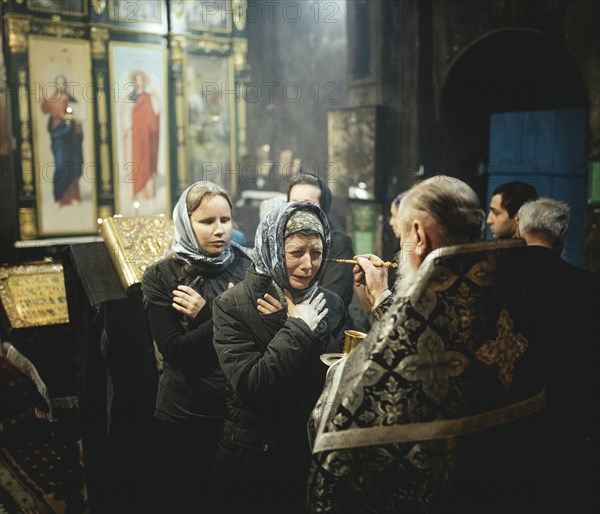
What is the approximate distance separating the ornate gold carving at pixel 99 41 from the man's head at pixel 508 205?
6.50 meters

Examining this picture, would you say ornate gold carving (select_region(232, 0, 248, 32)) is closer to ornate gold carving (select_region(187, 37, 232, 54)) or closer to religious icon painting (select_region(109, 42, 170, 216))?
ornate gold carving (select_region(187, 37, 232, 54))

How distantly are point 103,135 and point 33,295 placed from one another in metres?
3.75

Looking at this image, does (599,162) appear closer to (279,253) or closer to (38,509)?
(279,253)

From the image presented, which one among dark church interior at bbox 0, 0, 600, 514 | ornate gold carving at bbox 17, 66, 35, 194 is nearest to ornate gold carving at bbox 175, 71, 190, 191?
dark church interior at bbox 0, 0, 600, 514

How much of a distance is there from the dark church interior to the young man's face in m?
0.39

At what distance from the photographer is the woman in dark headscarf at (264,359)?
2.21 m

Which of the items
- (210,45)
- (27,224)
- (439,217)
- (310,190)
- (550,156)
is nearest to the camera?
(439,217)

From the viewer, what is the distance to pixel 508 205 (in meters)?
3.78

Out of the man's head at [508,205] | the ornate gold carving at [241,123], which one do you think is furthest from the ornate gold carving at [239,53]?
the man's head at [508,205]

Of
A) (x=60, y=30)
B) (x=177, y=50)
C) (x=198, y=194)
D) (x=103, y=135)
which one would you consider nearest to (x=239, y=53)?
(x=177, y=50)

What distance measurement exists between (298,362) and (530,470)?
777mm

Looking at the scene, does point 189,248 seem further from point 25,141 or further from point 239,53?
point 239,53

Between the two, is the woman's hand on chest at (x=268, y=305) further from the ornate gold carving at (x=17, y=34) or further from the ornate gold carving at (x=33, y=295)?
the ornate gold carving at (x=17, y=34)

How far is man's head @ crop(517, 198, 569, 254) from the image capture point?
2932 millimetres
